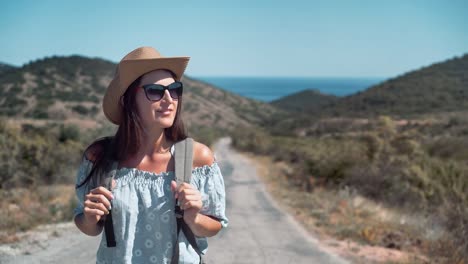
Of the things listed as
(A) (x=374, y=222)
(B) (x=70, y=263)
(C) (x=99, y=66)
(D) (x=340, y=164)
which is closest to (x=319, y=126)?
(C) (x=99, y=66)

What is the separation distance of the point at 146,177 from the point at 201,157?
25cm

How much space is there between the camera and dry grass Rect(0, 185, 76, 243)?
7691mm

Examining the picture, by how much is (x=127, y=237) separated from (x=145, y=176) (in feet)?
0.86

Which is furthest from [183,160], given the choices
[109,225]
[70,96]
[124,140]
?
[70,96]

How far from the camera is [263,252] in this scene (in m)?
7.04

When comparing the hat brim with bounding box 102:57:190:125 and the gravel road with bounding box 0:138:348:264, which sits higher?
the hat brim with bounding box 102:57:190:125

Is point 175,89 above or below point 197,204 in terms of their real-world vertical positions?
above

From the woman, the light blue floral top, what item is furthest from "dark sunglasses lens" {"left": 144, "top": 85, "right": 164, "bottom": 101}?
the light blue floral top

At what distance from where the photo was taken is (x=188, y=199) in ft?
6.59

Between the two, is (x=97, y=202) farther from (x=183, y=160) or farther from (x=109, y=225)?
(x=183, y=160)

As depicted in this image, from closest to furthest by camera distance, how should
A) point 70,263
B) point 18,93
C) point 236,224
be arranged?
point 70,263 → point 236,224 → point 18,93

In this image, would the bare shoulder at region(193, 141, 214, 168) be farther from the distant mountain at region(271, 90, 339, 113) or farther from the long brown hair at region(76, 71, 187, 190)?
the distant mountain at region(271, 90, 339, 113)

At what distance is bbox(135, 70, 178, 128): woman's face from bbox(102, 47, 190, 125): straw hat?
32mm

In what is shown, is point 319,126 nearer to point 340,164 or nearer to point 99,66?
point 99,66
